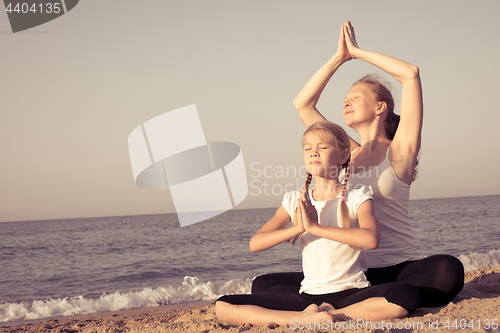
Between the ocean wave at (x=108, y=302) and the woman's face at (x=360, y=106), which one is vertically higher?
the woman's face at (x=360, y=106)

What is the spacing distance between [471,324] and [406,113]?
4.70ft

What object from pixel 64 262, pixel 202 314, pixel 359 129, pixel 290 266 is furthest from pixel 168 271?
pixel 359 129

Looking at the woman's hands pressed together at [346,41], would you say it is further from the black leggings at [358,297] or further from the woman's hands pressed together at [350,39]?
the black leggings at [358,297]

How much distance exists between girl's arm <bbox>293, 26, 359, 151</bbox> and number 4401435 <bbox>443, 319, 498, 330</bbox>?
154 centimetres

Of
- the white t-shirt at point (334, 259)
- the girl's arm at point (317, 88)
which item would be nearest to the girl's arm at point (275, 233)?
the white t-shirt at point (334, 259)

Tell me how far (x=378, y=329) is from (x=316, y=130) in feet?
3.87

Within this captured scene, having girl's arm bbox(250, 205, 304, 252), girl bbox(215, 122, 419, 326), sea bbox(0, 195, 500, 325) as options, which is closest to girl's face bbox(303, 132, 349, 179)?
girl bbox(215, 122, 419, 326)

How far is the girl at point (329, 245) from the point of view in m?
2.12

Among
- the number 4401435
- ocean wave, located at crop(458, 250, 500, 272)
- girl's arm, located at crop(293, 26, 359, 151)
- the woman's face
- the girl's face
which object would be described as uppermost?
girl's arm, located at crop(293, 26, 359, 151)

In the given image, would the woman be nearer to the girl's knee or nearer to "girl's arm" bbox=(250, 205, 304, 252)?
the girl's knee

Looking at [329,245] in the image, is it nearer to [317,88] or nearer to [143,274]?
[317,88]

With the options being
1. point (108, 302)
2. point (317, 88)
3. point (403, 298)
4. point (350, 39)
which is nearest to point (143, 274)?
point (108, 302)

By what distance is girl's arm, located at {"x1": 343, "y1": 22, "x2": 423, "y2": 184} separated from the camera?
269cm

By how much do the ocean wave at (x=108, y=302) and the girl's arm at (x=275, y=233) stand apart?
4.52m
